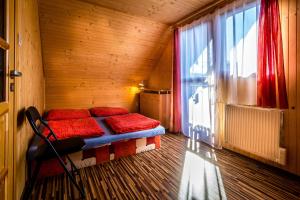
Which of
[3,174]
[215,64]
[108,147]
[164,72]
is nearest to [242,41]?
[215,64]

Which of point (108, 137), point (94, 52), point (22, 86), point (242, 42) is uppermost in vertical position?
point (94, 52)

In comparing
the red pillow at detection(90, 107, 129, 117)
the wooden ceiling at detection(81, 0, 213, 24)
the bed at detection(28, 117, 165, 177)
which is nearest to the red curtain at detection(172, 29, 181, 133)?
the wooden ceiling at detection(81, 0, 213, 24)

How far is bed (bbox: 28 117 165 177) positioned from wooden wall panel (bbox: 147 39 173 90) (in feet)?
4.98

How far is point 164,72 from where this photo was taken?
4.06 m

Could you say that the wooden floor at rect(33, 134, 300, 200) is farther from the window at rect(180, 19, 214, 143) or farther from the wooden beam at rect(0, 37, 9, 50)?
the wooden beam at rect(0, 37, 9, 50)

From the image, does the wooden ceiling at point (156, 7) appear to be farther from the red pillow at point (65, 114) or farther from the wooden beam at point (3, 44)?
the red pillow at point (65, 114)

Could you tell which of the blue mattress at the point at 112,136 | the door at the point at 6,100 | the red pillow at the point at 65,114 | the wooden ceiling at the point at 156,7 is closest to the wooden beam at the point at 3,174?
the door at the point at 6,100

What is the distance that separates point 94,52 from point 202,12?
2.20 m

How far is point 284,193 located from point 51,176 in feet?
8.14

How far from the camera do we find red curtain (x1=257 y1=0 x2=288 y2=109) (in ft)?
6.30

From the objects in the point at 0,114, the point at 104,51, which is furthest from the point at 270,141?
the point at 104,51

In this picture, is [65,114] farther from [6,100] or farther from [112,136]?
[6,100]

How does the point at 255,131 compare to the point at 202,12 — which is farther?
the point at 202,12

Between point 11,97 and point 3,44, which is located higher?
point 3,44
